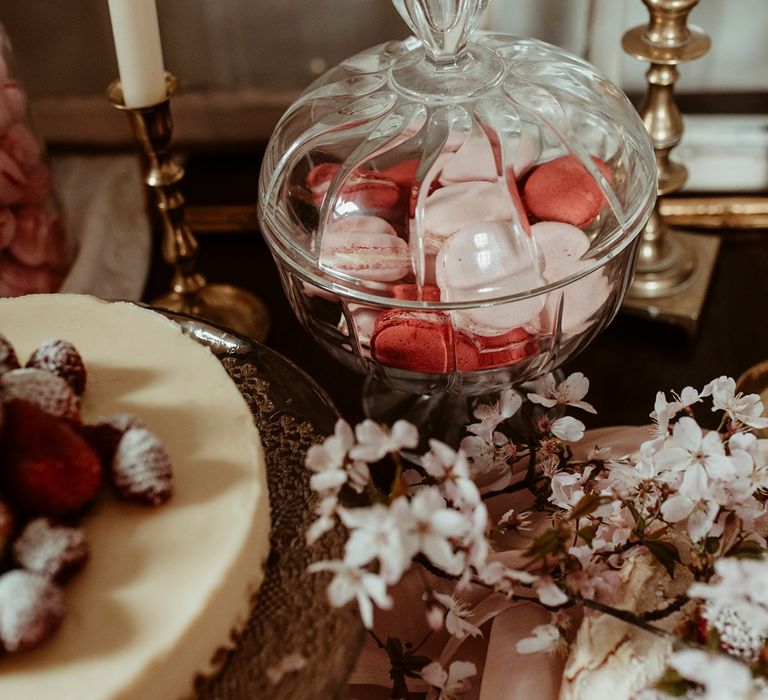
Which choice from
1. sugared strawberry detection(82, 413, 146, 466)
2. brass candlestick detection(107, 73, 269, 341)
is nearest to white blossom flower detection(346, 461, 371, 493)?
sugared strawberry detection(82, 413, 146, 466)

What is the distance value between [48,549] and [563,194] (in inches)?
14.1

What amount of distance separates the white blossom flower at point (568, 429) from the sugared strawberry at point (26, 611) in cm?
29

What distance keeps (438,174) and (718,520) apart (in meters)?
0.26

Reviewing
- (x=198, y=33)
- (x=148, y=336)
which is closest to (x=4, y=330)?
(x=148, y=336)

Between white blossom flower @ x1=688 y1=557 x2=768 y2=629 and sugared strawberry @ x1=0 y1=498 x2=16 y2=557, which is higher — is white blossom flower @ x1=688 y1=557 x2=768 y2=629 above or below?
below

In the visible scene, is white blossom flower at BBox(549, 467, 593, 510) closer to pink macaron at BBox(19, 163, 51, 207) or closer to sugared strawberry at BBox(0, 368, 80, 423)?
sugared strawberry at BBox(0, 368, 80, 423)

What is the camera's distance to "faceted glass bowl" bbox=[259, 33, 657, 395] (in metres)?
0.57

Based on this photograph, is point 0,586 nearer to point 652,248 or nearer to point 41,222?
point 41,222

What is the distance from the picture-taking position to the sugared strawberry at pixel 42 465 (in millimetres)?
413

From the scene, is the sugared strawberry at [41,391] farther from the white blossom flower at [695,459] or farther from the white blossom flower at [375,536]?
the white blossom flower at [695,459]

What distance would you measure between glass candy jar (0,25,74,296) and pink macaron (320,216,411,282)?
0.31 m

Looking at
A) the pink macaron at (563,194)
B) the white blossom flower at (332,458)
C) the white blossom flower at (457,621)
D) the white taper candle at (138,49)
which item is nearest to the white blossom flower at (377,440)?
the white blossom flower at (332,458)

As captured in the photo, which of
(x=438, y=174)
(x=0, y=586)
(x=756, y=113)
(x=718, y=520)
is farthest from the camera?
(x=756, y=113)

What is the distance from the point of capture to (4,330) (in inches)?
21.5
